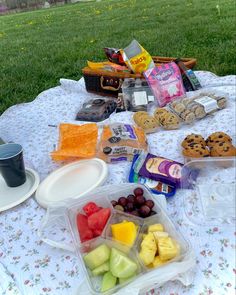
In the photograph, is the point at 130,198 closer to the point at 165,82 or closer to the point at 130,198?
the point at 130,198

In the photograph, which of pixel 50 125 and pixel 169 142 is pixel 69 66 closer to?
pixel 50 125

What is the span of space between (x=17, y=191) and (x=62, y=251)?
31 cm

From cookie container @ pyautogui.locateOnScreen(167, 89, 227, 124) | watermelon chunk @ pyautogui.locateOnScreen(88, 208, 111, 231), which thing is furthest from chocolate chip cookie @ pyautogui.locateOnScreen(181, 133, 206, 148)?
watermelon chunk @ pyautogui.locateOnScreen(88, 208, 111, 231)

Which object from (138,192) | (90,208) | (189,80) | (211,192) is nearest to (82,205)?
(90,208)

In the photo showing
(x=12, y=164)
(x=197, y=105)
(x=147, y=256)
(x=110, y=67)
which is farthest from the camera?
(x=110, y=67)

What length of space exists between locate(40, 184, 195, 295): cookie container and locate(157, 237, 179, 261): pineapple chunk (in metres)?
0.01

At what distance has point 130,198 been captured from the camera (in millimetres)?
1029

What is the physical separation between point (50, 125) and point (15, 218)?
0.68 meters

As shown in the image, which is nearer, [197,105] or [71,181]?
[71,181]

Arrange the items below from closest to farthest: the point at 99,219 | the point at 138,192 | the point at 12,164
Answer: the point at 99,219 → the point at 138,192 → the point at 12,164

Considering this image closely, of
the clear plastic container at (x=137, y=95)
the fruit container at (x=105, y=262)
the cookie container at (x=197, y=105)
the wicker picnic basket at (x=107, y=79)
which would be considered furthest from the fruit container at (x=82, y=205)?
the wicker picnic basket at (x=107, y=79)

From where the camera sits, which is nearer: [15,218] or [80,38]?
[15,218]

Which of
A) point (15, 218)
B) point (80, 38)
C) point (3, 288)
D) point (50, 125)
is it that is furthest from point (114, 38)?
point (3, 288)

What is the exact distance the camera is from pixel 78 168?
1.29 metres
